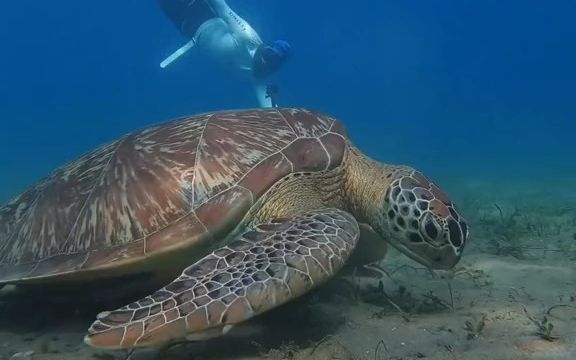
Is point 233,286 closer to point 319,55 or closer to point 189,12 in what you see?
point 189,12

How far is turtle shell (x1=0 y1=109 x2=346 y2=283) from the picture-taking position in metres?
3.43

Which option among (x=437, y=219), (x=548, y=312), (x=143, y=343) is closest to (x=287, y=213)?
(x=437, y=219)

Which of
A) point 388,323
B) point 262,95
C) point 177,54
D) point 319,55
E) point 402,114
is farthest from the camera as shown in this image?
point 319,55

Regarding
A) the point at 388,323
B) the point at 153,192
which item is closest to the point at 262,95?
the point at 153,192

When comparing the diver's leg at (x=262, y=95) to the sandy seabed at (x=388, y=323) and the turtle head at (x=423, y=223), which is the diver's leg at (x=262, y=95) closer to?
the sandy seabed at (x=388, y=323)

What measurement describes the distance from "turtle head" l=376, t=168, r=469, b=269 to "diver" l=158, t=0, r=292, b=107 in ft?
35.0

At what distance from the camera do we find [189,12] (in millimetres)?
16047

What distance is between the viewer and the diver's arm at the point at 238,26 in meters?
15.2

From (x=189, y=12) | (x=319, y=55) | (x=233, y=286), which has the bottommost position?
(x=233, y=286)

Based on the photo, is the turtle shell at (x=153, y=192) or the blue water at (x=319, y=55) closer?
the turtle shell at (x=153, y=192)

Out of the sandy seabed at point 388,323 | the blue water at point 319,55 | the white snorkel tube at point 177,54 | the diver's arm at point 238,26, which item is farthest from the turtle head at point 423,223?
the blue water at point 319,55

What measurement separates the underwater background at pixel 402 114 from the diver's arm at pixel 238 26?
2102mm

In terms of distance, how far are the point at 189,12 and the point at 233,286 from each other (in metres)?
14.9

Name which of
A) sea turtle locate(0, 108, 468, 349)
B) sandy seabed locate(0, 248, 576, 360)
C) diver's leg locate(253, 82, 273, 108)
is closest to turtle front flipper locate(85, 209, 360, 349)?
sea turtle locate(0, 108, 468, 349)
